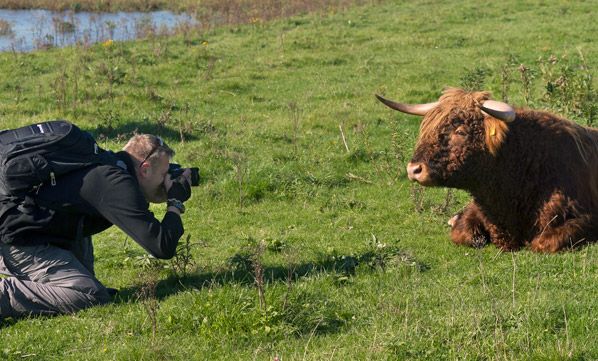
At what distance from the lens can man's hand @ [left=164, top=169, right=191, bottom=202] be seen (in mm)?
7094

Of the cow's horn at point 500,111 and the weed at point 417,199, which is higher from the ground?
the cow's horn at point 500,111

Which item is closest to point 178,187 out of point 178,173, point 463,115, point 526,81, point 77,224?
point 178,173

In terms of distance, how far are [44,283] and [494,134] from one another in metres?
4.05

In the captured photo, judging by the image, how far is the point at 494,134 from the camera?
787 cm

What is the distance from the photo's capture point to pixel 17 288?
6703mm

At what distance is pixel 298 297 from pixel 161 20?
91.8ft

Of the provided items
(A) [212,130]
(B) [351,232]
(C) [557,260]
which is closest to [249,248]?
(B) [351,232]

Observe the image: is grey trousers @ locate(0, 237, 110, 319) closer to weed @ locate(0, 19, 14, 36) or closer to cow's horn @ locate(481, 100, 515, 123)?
cow's horn @ locate(481, 100, 515, 123)

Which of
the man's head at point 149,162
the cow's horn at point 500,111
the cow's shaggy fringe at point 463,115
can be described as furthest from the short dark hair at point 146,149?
the cow's horn at point 500,111

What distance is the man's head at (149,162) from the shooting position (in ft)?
22.8

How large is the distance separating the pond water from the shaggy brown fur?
53.6 ft

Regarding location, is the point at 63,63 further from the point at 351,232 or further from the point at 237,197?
the point at 351,232

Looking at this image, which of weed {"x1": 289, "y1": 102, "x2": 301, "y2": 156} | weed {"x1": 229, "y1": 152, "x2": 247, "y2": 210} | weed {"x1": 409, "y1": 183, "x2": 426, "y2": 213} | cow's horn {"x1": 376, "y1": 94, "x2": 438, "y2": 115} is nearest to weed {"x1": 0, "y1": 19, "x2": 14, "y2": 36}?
weed {"x1": 289, "y1": 102, "x2": 301, "y2": 156}

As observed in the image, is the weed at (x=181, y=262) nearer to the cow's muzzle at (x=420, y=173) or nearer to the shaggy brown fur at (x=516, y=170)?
the cow's muzzle at (x=420, y=173)
